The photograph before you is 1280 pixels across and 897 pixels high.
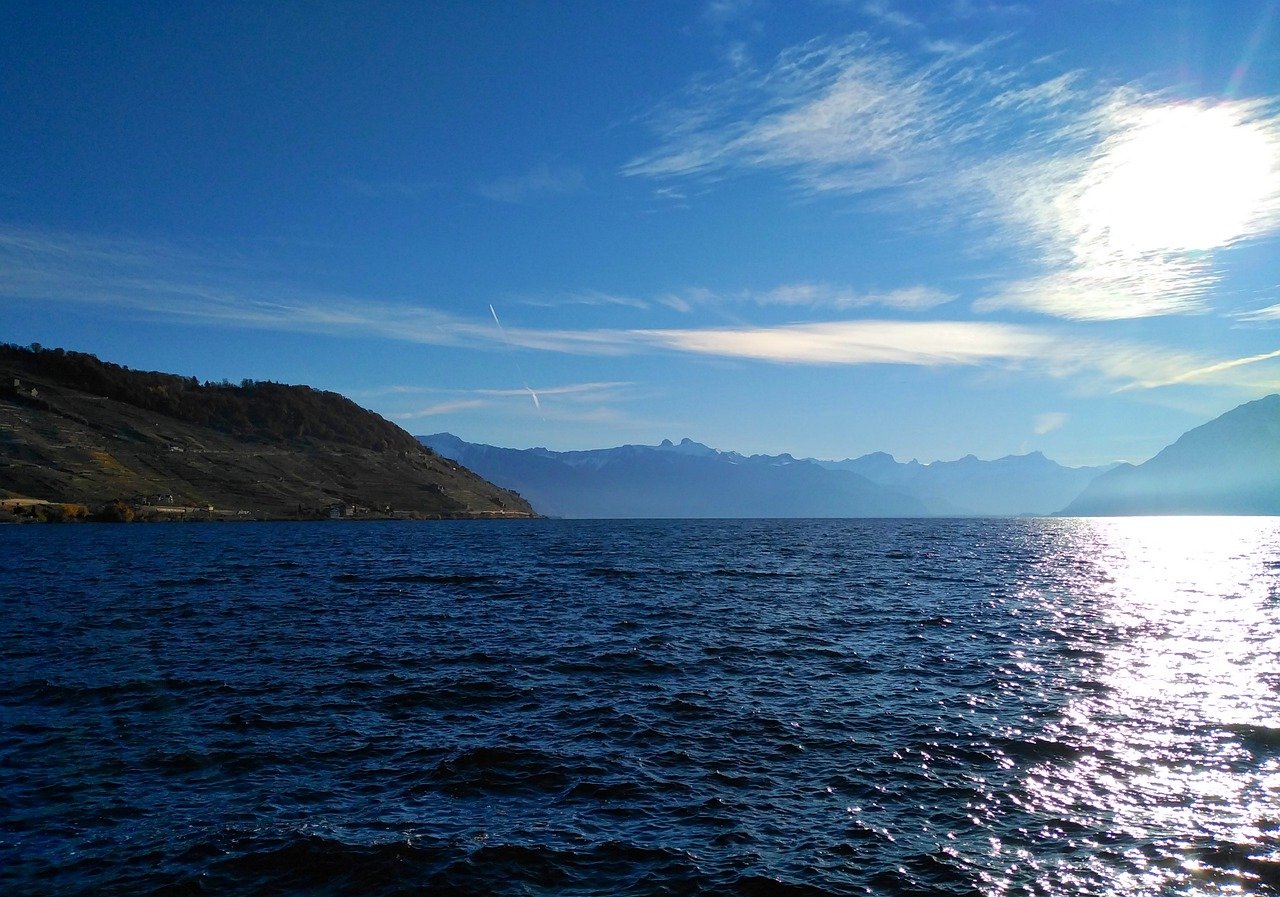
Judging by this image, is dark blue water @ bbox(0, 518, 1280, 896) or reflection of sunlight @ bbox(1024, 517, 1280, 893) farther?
reflection of sunlight @ bbox(1024, 517, 1280, 893)

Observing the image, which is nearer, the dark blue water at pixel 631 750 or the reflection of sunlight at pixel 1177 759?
the dark blue water at pixel 631 750

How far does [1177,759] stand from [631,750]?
581 inches

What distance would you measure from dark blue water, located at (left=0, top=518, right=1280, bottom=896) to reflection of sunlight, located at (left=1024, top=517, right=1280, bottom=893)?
0.34 feet

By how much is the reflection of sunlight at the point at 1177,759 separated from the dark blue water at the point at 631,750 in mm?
102

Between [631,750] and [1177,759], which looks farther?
[631,750]

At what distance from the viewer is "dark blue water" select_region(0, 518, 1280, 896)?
47.0 feet

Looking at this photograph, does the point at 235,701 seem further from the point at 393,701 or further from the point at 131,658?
the point at 131,658

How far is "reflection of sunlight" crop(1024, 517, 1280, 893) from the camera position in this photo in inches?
587

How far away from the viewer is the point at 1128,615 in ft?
158

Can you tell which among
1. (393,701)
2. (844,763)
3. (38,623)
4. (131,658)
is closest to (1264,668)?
(844,763)

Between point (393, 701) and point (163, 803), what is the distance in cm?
897

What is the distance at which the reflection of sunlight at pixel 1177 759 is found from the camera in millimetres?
14922

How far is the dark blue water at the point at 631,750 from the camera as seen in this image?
1434cm

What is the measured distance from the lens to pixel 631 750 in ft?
68.8
